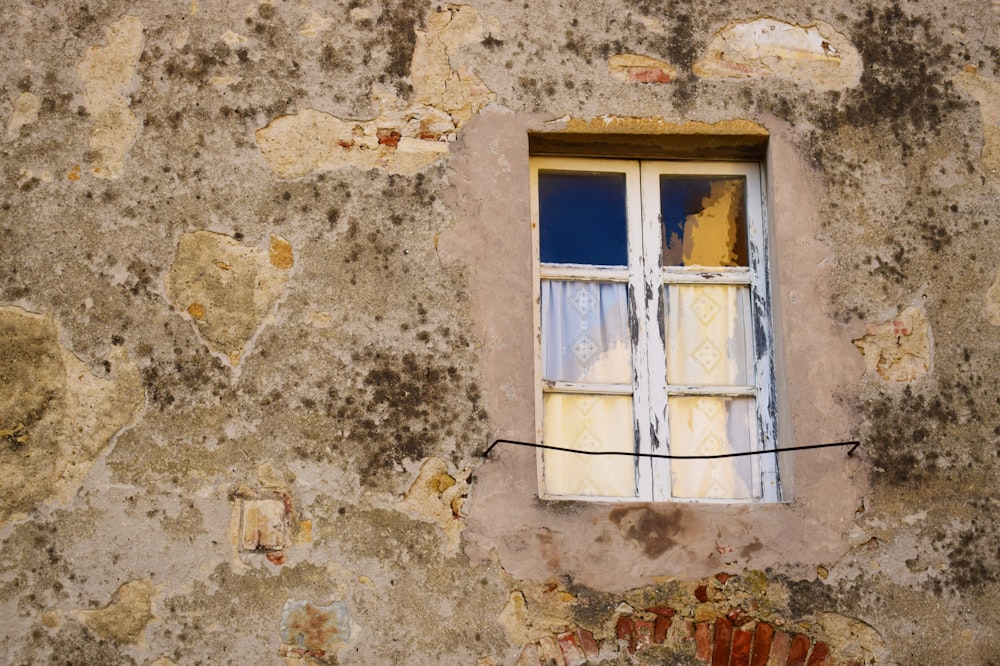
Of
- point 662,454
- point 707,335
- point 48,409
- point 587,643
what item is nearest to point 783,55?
point 707,335

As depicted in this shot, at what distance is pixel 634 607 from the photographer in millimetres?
4004

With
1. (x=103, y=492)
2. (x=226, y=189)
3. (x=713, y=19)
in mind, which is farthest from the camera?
(x=713, y=19)

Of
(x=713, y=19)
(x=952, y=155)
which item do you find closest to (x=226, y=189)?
(x=713, y=19)

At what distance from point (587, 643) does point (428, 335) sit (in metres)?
1.10

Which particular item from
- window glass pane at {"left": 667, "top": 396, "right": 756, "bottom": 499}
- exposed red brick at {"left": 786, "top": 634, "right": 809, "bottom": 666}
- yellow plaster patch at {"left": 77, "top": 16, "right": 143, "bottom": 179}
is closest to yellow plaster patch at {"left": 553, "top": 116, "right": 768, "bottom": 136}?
window glass pane at {"left": 667, "top": 396, "right": 756, "bottom": 499}

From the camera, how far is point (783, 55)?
458cm

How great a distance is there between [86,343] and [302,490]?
0.85m

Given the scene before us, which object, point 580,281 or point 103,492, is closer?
point 103,492

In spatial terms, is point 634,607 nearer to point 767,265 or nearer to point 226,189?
point 767,265

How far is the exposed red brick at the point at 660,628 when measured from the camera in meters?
3.99

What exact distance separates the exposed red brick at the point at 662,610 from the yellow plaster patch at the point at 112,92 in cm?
224

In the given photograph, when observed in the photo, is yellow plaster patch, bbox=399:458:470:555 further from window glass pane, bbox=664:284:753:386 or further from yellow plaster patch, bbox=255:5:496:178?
yellow plaster patch, bbox=255:5:496:178

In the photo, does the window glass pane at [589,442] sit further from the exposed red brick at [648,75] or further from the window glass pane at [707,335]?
the exposed red brick at [648,75]

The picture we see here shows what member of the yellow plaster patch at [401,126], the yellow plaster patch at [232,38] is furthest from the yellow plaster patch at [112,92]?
the yellow plaster patch at [401,126]
